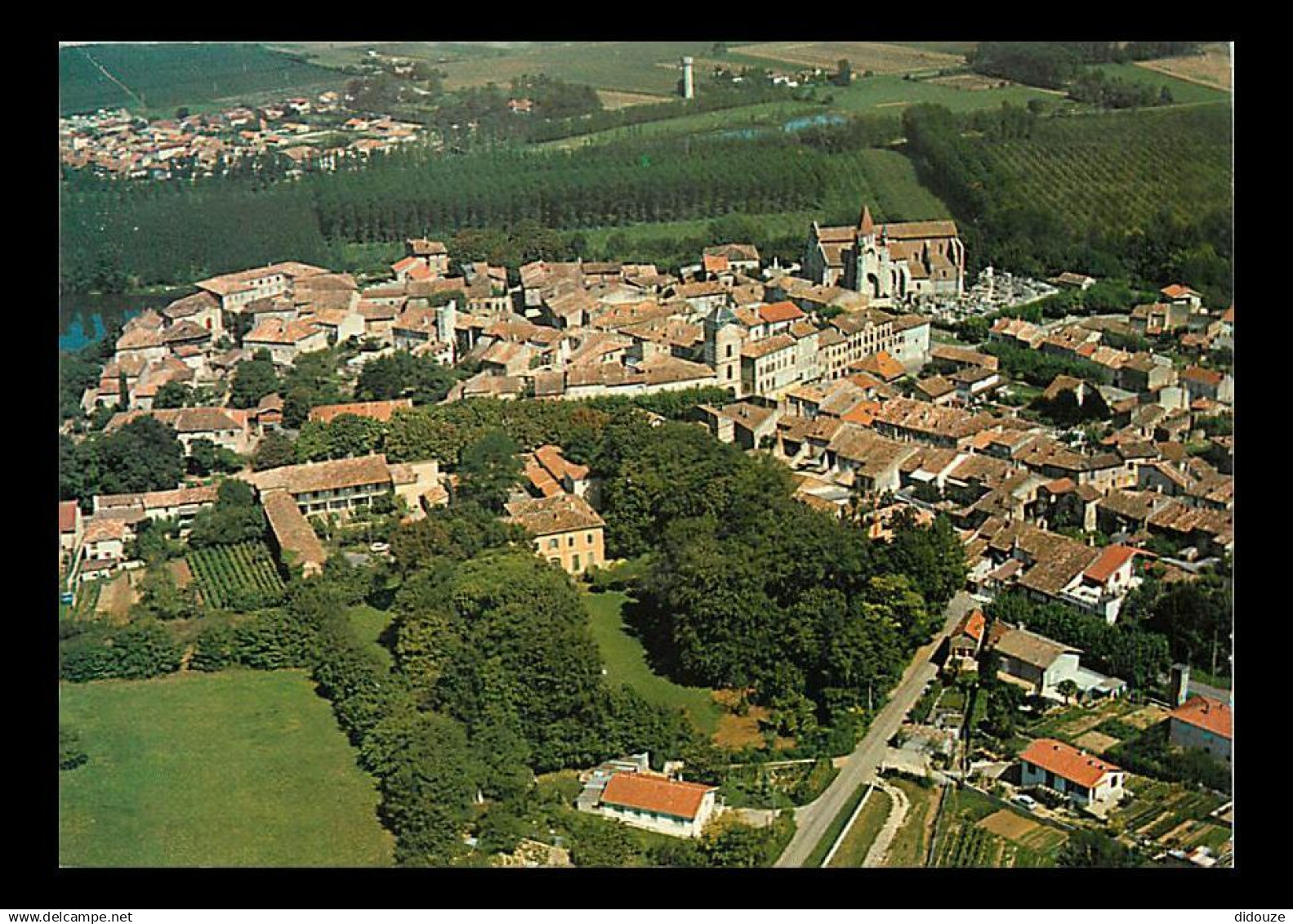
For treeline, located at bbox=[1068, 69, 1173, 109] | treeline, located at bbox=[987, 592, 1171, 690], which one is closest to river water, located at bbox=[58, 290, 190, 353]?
treeline, located at bbox=[987, 592, 1171, 690]

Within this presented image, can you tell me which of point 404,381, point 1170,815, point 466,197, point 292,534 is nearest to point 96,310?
point 404,381

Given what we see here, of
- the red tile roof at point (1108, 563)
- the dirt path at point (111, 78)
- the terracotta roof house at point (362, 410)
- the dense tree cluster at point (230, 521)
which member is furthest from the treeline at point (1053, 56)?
the dense tree cluster at point (230, 521)

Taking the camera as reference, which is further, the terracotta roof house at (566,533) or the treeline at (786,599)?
the terracotta roof house at (566,533)

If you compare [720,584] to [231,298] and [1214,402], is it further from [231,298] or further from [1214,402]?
[231,298]

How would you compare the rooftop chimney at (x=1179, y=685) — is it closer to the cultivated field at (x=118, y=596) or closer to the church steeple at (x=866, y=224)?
the cultivated field at (x=118, y=596)

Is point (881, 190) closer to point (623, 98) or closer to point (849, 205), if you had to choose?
point (849, 205)

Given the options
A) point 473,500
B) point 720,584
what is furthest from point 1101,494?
point 473,500

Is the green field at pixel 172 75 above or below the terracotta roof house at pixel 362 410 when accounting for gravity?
above
